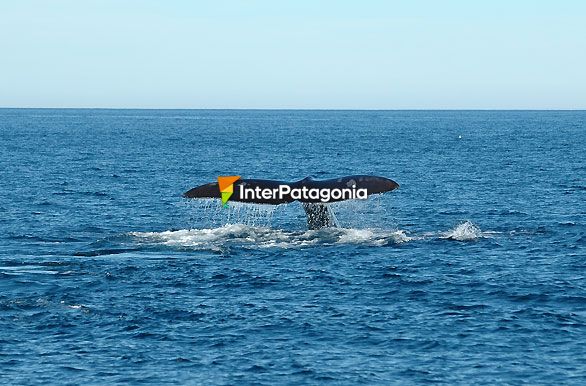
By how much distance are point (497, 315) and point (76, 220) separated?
114 ft

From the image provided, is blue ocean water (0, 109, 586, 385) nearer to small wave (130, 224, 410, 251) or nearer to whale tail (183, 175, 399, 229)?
small wave (130, 224, 410, 251)

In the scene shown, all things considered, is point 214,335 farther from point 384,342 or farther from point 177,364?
point 384,342

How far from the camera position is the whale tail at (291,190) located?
4512 centimetres

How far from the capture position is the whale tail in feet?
148

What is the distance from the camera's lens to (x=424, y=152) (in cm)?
14862

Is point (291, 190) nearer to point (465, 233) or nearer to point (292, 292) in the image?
point (292, 292)

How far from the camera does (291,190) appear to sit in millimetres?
46188

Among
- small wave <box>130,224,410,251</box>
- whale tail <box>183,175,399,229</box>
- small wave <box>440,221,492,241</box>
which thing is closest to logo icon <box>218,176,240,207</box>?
whale tail <box>183,175,399,229</box>

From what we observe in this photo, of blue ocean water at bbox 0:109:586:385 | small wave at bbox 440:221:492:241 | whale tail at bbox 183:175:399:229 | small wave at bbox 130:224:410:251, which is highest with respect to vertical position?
whale tail at bbox 183:175:399:229

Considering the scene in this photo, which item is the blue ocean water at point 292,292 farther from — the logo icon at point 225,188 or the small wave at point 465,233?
the logo icon at point 225,188

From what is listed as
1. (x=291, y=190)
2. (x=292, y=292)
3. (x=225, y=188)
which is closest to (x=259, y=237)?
(x=291, y=190)

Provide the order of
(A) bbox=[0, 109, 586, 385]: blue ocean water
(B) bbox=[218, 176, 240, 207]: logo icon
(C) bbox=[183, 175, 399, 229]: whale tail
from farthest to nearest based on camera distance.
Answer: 1. (B) bbox=[218, 176, 240, 207]: logo icon
2. (C) bbox=[183, 175, 399, 229]: whale tail
3. (A) bbox=[0, 109, 586, 385]: blue ocean water

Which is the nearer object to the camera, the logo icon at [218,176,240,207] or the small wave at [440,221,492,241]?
the logo icon at [218,176,240,207]

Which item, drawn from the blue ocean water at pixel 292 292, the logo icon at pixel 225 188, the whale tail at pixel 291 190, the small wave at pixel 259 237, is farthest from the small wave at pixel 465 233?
the logo icon at pixel 225 188
